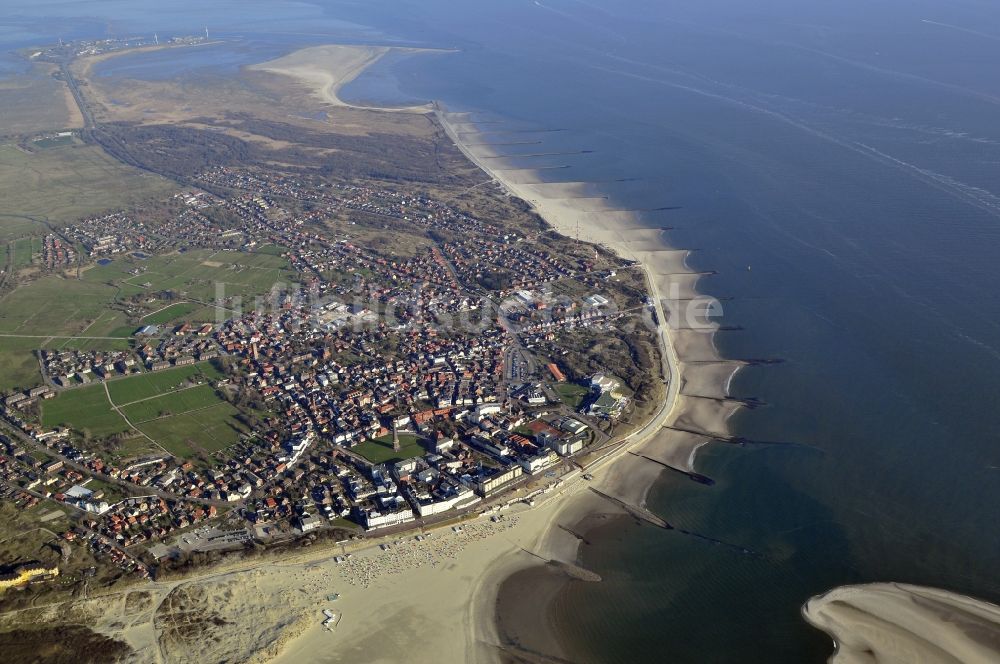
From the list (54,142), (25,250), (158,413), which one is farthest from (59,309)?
(54,142)

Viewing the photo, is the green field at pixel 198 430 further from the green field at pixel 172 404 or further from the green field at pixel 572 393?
the green field at pixel 572 393

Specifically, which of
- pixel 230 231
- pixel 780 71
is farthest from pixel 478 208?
pixel 780 71

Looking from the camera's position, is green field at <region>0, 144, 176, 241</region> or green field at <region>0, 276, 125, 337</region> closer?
green field at <region>0, 276, 125, 337</region>

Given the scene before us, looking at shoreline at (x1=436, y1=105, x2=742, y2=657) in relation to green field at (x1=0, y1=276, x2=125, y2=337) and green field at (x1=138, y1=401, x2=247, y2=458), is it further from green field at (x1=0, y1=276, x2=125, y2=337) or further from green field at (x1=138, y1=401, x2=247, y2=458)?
green field at (x1=0, y1=276, x2=125, y2=337)

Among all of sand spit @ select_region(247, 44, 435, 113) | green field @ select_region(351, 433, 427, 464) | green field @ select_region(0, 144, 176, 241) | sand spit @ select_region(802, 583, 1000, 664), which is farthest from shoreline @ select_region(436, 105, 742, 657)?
sand spit @ select_region(247, 44, 435, 113)

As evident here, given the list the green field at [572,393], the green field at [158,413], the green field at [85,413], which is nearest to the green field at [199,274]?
the green field at [158,413]

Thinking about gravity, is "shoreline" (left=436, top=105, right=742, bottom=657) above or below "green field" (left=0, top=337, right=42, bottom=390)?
above

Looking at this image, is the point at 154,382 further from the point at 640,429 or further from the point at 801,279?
the point at 801,279
